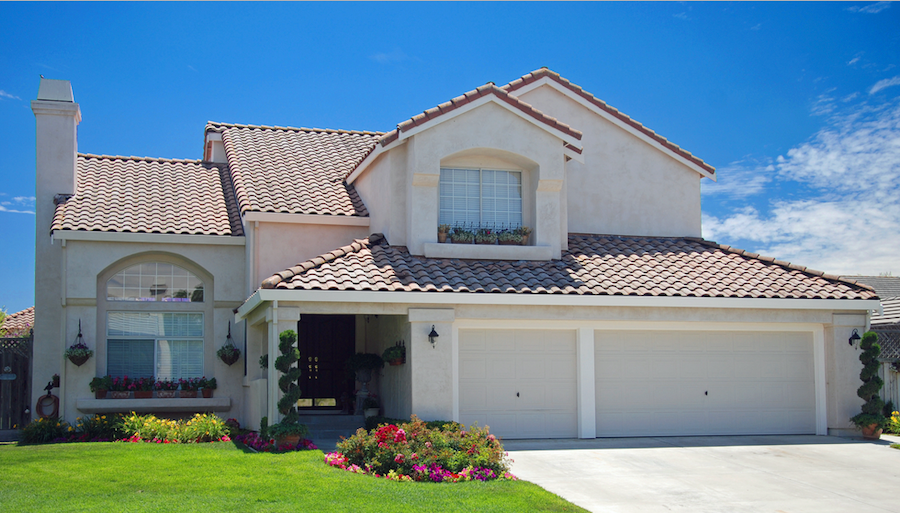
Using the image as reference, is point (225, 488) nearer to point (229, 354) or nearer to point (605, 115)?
point (229, 354)

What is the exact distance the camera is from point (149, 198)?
1892cm

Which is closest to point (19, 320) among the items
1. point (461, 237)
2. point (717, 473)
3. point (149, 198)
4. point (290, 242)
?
→ point (149, 198)

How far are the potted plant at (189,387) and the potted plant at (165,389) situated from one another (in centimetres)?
14

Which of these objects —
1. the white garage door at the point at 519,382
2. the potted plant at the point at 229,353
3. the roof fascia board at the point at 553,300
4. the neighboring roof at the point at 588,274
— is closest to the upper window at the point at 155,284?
the potted plant at the point at 229,353

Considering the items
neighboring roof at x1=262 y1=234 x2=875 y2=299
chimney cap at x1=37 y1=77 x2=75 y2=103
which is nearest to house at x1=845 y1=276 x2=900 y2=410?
neighboring roof at x1=262 y1=234 x2=875 y2=299

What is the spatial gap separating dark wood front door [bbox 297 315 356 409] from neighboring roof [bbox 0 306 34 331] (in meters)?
15.6

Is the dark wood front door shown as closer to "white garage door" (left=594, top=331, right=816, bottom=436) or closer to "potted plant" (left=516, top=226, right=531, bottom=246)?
"potted plant" (left=516, top=226, right=531, bottom=246)

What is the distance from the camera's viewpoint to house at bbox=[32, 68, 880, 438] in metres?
14.9

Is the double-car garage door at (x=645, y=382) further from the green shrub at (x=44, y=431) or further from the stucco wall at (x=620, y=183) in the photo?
the green shrub at (x=44, y=431)

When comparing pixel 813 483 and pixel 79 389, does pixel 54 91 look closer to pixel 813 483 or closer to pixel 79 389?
pixel 79 389

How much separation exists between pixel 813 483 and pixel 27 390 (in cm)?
1574

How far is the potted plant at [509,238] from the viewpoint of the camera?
666 inches

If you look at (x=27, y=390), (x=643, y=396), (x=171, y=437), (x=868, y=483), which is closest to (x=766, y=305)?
(x=643, y=396)

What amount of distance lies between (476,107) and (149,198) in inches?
326
